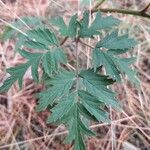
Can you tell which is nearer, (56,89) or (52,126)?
(56,89)

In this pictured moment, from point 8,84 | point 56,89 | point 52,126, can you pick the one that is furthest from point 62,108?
point 52,126

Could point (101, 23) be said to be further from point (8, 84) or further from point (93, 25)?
point (8, 84)

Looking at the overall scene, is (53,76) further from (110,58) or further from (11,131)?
(11,131)

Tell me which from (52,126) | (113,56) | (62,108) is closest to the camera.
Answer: (62,108)

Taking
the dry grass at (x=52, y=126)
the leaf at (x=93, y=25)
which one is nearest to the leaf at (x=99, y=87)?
the leaf at (x=93, y=25)

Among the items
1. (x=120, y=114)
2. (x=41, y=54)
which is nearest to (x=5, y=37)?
(x=41, y=54)

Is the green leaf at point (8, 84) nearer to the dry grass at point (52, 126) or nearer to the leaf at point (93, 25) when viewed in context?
the leaf at point (93, 25)

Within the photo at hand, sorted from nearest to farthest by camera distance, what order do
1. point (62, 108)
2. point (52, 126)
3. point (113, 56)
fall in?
point (62, 108) < point (113, 56) < point (52, 126)
